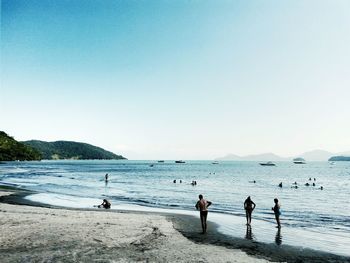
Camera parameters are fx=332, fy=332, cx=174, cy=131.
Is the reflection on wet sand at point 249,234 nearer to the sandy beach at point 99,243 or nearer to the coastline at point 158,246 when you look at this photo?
the coastline at point 158,246

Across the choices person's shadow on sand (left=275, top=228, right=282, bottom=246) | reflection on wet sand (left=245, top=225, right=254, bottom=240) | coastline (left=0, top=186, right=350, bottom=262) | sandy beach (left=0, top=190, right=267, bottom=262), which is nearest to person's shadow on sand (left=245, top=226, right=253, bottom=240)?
reflection on wet sand (left=245, top=225, right=254, bottom=240)

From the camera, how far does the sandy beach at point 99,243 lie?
49.0ft

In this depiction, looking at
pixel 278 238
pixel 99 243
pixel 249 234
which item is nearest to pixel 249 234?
pixel 249 234

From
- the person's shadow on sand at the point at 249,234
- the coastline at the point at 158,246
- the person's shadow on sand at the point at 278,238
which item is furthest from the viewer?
the person's shadow on sand at the point at 249,234

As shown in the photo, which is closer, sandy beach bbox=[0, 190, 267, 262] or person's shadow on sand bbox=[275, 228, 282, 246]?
sandy beach bbox=[0, 190, 267, 262]

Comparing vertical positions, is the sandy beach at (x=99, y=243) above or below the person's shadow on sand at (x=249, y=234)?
→ above

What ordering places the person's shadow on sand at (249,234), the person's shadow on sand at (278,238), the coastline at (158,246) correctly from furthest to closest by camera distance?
the person's shadow on sand at (249,234) → the person's shadow on sand at (278,238) → the coastline at (158,246)

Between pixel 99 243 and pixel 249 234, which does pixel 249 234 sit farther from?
pixel 99 243

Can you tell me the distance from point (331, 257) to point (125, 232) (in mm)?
11482

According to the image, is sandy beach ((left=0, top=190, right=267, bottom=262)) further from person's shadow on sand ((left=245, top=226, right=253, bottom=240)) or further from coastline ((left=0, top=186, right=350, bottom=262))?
person's shadow on sand ((left=245, top=226, right=253, bottom=240))

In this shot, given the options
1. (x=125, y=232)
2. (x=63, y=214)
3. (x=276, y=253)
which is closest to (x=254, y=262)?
(x=276, y=253)

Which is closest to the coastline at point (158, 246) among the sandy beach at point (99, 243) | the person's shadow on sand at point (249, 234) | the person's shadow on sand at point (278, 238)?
the sandy beach at point (99, 243)

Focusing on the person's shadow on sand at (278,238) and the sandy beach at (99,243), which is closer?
the sandy beach at (99,243)

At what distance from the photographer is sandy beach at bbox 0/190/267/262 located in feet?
49.0
